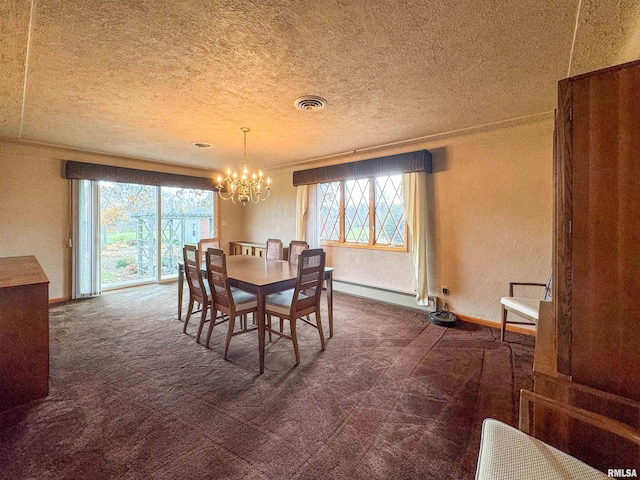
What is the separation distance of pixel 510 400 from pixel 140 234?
5711 millimetres

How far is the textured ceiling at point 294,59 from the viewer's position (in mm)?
1394

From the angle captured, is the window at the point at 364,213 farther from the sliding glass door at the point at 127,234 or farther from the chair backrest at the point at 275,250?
the sliding glass door at the point at 127,234

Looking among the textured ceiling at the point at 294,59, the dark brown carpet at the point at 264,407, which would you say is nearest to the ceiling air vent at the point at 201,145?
the textured ceiling at the point at 294,59

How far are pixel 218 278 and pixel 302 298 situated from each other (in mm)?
777

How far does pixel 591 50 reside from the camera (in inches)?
65.8

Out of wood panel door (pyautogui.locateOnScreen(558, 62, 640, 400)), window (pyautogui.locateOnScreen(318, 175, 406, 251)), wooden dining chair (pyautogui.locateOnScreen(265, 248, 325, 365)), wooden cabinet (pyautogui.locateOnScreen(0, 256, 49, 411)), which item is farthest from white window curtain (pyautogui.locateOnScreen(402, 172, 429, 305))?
wooden cabinet (pyautogui.locateOnScreen(0, 256, 49, 411))

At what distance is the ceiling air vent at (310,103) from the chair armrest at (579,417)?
2356 millimetres

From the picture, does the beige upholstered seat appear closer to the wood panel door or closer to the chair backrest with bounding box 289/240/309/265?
the wood panel door

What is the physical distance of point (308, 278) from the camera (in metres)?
2.46

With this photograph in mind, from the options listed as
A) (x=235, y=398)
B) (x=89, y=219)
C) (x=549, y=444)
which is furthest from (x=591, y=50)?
(x=89, y=219)

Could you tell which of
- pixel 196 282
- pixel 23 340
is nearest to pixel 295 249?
pixel 196 282

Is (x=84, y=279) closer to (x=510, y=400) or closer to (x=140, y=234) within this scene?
(x=140, y=234)

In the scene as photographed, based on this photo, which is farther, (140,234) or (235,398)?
(140,234)

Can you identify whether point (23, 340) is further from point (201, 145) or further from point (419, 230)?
point (419, 230)
